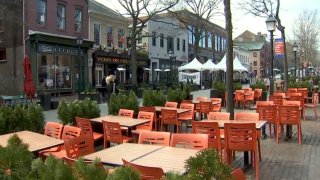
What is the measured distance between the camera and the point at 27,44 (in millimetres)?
26891

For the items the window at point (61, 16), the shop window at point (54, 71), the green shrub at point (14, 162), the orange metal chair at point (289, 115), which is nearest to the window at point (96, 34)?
the shop window at point (54, 71)

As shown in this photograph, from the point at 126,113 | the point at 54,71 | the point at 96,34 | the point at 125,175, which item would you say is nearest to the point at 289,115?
the point at 126,113

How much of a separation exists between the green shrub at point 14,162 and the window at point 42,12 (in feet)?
85.0

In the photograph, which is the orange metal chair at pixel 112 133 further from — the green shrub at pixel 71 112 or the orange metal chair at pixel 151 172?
the orange metal chair at pixel 151 172

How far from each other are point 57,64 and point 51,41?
7.83 ft

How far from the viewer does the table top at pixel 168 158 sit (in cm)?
430

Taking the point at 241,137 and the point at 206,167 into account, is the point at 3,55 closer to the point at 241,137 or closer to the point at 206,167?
the point at 241,137

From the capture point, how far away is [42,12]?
2842cm

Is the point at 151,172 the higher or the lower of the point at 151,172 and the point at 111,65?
the lower

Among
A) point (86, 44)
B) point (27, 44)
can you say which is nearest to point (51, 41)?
point (27, 44)

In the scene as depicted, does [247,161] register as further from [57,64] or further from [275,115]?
[57,64]

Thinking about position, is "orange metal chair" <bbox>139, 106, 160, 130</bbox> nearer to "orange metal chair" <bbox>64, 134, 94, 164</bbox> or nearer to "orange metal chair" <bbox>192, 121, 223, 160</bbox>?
"orange metal chair" <bbox>192, 121, 223, 160</bbox>

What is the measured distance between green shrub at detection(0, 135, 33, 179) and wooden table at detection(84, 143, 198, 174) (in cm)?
124

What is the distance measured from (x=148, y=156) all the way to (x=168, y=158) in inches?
10.3
